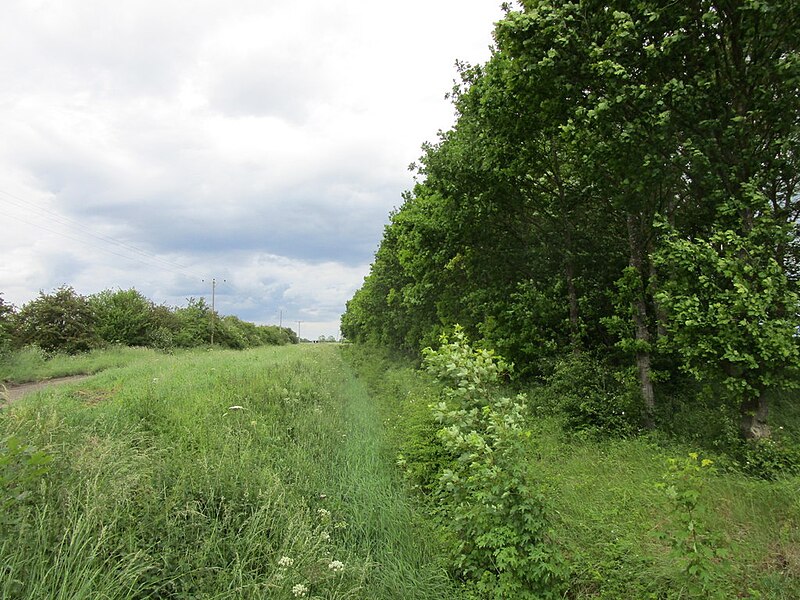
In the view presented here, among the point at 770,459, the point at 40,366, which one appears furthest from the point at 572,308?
the point at 40,366

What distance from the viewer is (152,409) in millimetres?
6781

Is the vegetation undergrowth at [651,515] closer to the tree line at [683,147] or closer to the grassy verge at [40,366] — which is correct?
the tree line at [683,147]

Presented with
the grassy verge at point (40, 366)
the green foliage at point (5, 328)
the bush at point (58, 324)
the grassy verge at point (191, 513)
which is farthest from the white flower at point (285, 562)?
the bush at point (58, 324)

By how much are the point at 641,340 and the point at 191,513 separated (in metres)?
8.69

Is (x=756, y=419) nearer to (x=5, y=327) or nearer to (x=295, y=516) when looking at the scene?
(x=295, y=516)

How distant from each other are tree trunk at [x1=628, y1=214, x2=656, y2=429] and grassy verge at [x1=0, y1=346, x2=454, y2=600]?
5727 mm

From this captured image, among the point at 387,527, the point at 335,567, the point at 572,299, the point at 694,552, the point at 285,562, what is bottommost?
the point at 387,527

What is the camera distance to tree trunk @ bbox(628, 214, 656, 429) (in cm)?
873

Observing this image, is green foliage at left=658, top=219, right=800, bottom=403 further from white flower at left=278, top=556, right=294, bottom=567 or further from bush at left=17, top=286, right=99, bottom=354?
bush at left=17, top=286, right=99, bottom=354

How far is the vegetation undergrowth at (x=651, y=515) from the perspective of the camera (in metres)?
3.42

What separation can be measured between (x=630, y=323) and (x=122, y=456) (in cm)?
989

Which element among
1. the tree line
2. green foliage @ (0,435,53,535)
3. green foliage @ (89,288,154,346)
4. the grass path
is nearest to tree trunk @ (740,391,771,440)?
the tree line

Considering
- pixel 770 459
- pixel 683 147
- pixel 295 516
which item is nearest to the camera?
pixel 295 516

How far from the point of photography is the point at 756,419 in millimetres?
6617
